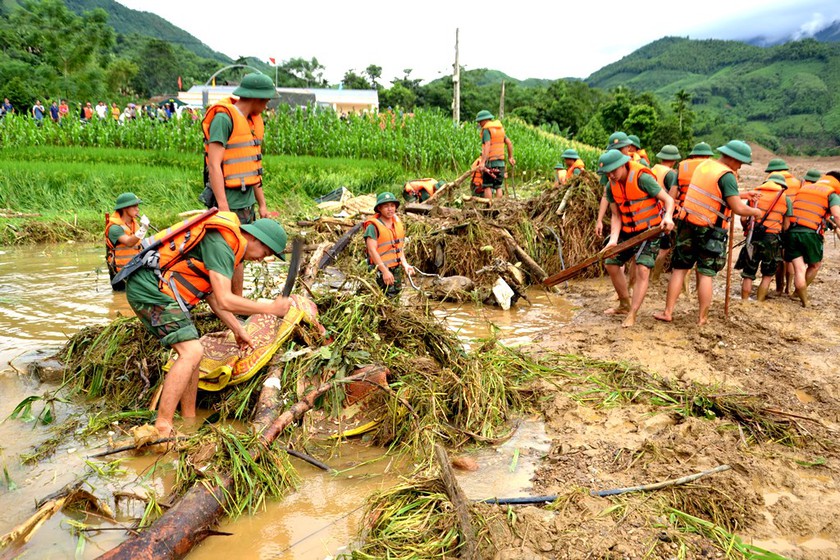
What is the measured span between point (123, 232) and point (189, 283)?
11.2ft

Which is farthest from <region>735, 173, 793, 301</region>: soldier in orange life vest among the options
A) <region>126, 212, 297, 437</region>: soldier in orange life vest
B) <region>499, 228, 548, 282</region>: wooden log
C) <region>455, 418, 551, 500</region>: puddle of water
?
<region>126, 212, 297, 437</region>: soldier in orange life vest

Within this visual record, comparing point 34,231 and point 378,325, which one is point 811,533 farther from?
Answer: point 34,231

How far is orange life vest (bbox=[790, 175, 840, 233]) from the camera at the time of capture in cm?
743

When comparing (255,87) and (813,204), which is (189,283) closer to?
(255,87)

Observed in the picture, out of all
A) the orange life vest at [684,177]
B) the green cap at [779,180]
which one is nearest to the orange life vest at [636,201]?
the orange life vest at [684,177]

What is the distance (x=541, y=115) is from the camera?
4297 cm

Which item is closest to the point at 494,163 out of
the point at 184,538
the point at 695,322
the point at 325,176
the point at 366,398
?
the point at 325,176

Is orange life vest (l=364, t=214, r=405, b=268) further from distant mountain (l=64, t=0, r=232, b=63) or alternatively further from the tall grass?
distant mountain (l=64, t=0, r=232, b=63)

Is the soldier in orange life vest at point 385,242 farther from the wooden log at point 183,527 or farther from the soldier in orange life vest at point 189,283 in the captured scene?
the wooden log at point 183,527

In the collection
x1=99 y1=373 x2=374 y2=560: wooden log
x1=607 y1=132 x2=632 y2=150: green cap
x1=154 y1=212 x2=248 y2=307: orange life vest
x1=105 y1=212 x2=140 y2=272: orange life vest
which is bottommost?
x1=99 y1=373 x2=374 y2=560: wooden log

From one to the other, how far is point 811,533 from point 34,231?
40.7 feet

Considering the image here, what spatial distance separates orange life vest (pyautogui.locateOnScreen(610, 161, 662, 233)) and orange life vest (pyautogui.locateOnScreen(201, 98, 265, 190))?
373cm

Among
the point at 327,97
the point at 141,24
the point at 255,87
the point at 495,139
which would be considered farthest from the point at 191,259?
the point at 141,24

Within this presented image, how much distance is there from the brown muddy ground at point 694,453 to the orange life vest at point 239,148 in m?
3.11
